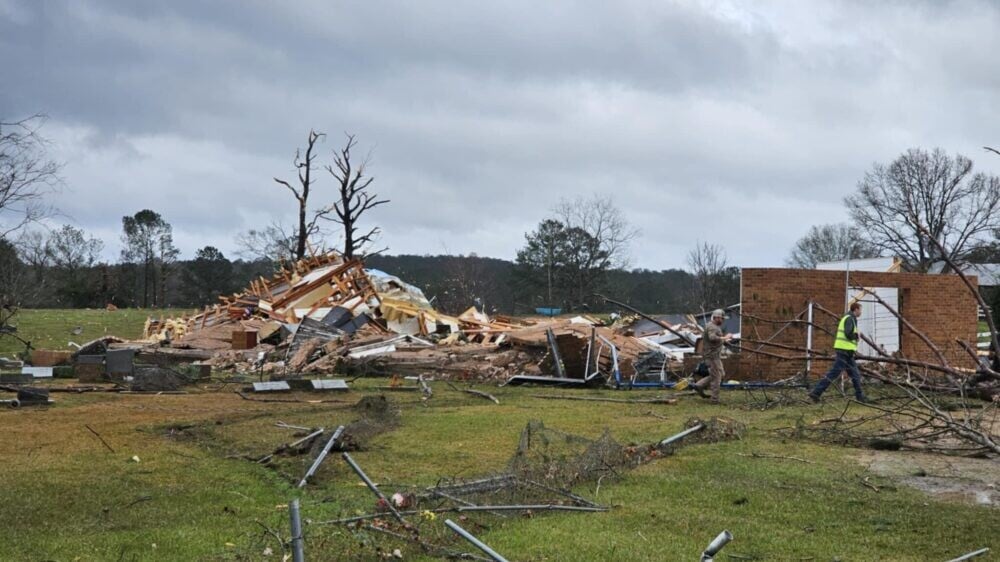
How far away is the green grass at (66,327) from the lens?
29859 mm

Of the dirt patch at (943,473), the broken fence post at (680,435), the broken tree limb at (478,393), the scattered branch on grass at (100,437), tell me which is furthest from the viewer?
the broken tree limb at (478,393)

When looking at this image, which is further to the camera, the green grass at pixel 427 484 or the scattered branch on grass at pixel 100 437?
the scattered branch on grass at pixel 100 437

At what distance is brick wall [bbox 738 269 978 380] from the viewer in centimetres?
1920

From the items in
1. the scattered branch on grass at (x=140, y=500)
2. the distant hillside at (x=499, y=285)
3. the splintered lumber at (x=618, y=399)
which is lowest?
the scattered branch on grass at (x=140, y=500)

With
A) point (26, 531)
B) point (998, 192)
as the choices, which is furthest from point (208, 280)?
point (26, 531)

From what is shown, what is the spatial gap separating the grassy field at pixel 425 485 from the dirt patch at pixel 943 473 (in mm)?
116

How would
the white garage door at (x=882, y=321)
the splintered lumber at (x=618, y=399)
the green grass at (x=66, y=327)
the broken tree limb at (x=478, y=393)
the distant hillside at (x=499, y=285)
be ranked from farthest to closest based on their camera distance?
the distant hillside at (x=499, y=285), the green grass at (x=66, y=327), the white garage door at (x=882, y=321), the broken tree limb at (x=478, y=393), the splintered lumber at (x=618, y=399)

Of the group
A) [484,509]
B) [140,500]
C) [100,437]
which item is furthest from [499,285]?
[484,509]

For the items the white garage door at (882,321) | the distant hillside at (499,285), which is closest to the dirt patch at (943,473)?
the white garage door at (882,321)

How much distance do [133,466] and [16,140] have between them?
31.9 ft

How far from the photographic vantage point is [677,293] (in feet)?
172

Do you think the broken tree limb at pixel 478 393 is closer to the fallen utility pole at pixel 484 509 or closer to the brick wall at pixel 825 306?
the brick wall at pixel 825 306

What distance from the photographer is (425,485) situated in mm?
7848

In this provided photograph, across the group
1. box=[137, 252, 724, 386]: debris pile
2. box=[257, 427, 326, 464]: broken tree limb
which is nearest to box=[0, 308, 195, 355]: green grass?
box=[137, 252, 724, 386]: debris pile
